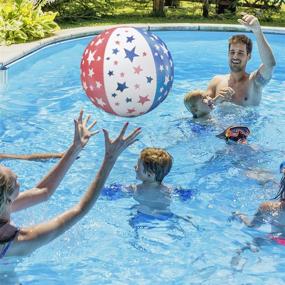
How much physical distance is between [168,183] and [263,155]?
3.75 ft

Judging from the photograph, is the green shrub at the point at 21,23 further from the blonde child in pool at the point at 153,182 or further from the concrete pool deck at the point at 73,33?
the blonde child in pool at the point at 153,182

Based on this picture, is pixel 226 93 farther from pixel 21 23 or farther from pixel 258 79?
pixel 21 23

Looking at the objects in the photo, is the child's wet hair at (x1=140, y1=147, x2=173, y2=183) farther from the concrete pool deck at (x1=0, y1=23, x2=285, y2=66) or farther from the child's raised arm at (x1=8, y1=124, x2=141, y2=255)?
the concrete pool deck at (x1=0, y1=23, x2=285, y2=66)

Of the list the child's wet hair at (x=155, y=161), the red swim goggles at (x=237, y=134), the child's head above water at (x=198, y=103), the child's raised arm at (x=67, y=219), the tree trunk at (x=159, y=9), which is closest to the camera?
the child's raised arm at (x=67, y=219)

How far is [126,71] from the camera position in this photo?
192 inches

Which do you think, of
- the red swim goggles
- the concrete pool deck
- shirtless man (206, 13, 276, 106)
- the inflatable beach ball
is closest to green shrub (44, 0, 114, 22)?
the concrete pool deck

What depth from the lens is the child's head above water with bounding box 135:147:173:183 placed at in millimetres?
4859

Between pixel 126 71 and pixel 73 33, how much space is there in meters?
7.66

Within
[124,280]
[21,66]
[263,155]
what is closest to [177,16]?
[21,66]

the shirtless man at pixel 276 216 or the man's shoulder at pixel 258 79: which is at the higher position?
the man's shoulder at pixel 258 79

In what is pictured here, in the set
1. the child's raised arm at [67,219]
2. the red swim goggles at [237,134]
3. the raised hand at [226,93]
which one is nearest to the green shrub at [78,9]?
the raised hand at [226,93]

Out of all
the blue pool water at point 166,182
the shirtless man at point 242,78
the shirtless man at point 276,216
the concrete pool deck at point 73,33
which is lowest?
the blue pool water at point 166,182

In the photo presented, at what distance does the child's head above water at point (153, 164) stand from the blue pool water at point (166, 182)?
374mm

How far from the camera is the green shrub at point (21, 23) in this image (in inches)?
436
